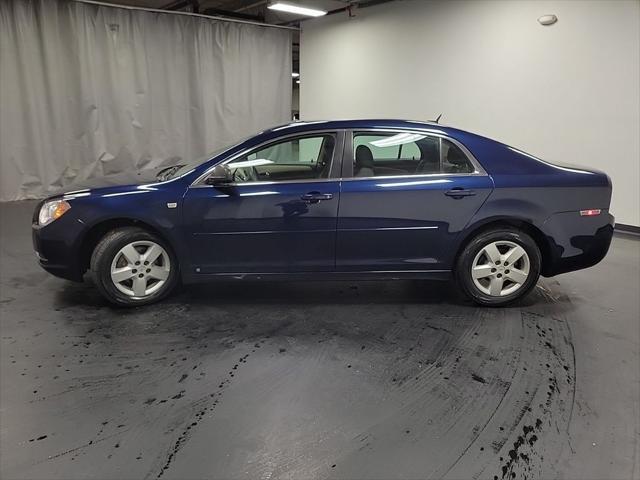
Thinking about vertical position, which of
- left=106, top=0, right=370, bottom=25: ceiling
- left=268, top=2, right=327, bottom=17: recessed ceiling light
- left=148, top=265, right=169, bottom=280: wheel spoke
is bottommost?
left=148, top=265, right=169, bottom=280: wheel spoke

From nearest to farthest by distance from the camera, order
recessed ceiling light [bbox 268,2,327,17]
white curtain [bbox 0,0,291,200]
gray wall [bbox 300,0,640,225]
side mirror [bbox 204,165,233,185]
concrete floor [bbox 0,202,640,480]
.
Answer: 1. concrete floor [bbox 0,202,640,480]
2. side mirror [bbox 204,165,233,185]
3. gray wall [bbox 300,0,640,225]
4. white curtain [bbox 0,0,291,200]
5. recessed ceiling light [bbox 268,2,327,17]

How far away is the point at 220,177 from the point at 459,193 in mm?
1519

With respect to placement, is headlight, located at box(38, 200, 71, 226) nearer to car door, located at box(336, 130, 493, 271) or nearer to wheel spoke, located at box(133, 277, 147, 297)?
wheel spoke, located at box(133, 277, 147, 297)

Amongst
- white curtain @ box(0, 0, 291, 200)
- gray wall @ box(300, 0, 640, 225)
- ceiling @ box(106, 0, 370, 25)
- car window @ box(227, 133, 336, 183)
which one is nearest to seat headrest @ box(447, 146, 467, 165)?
car window @ box(227, 133, 336, 183)

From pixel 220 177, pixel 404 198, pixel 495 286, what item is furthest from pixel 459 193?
pixel 220 177

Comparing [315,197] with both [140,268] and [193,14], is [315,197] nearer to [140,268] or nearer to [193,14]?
[140,268]

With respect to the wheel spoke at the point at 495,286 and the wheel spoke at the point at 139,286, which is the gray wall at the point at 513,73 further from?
the wheel spoke at the point at 139,286

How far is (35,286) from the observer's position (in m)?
3.64

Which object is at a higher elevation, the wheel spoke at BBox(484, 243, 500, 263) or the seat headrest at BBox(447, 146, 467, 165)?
the seat headrest at BBox(447, 146, 467, 165)

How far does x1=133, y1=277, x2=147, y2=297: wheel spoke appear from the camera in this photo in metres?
3.14

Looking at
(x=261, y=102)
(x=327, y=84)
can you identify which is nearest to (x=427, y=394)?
(x=327, y=84)

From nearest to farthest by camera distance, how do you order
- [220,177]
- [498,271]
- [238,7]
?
[220,177] < [498,271] < [238,7]

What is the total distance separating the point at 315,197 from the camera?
3.04 metres

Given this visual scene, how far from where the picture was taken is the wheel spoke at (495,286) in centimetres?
324
